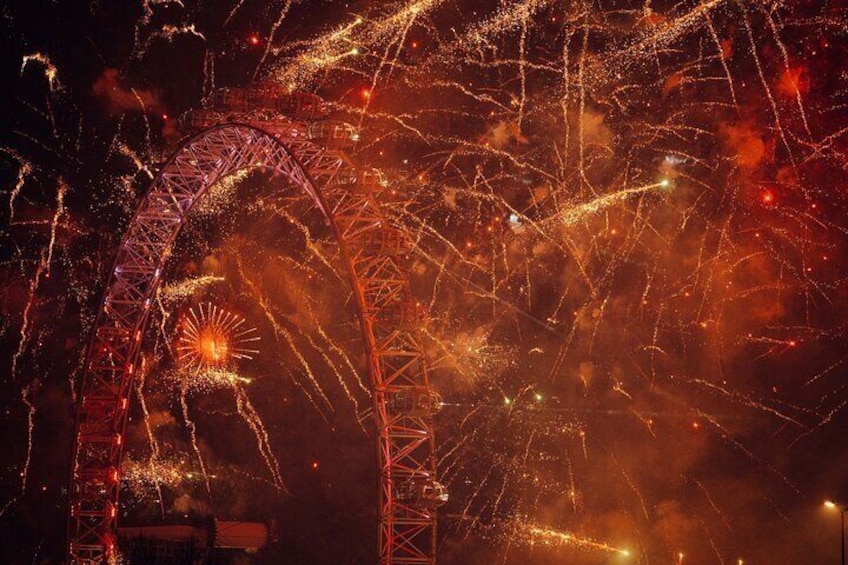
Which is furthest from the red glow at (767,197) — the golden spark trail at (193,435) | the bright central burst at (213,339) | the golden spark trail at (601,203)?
the golden spark trail at (193,435)

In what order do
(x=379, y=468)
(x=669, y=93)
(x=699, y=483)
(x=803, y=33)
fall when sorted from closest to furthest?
(x=379, y=468)
(x=803, y=33)
(x=669, y=93)
(x=699, y=483)

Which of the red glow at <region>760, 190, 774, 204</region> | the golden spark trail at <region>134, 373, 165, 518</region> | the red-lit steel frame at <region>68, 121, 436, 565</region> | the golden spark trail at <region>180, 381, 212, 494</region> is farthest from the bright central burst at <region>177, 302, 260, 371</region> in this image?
the red glow at <region>760, 190, 774, 204</region>

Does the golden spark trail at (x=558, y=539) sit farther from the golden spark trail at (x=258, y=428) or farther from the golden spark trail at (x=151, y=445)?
the golden spark trail at (x=151, y=445)

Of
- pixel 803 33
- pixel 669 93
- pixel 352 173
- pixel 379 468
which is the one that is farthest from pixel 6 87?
pixel 803 33

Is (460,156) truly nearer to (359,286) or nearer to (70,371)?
(359,286)

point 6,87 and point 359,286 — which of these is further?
point 6,87

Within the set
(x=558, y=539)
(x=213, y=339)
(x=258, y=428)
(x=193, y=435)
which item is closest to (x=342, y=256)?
(x=213, y=339)

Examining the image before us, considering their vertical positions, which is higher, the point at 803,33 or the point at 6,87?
the point at 6,87

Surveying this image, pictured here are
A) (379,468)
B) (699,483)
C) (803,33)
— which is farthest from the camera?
(699,483)
